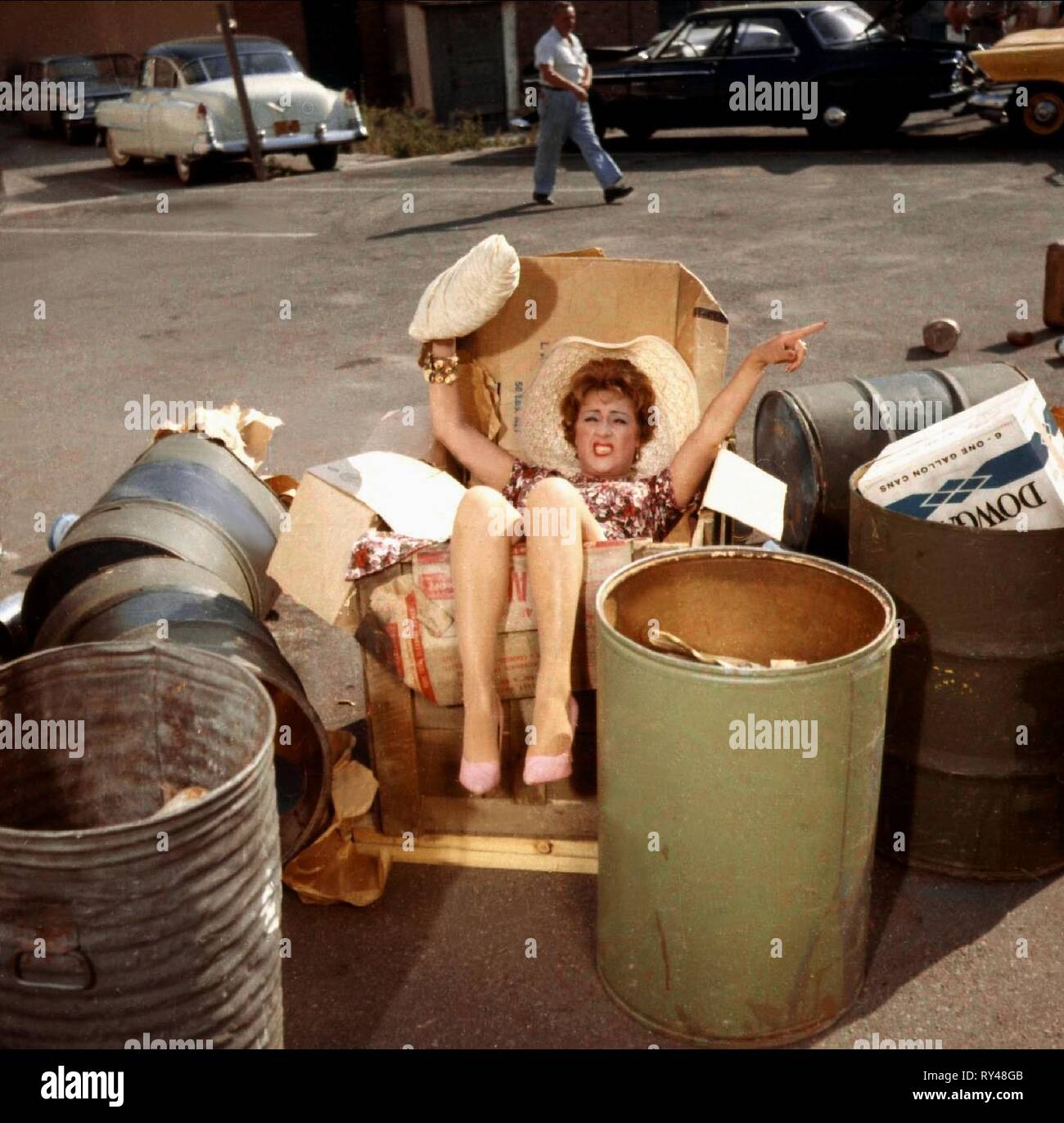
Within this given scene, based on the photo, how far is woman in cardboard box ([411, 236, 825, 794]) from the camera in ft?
10.5

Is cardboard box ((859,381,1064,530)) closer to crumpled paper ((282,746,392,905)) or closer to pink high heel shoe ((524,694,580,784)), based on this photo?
pink high heel shoe ((524,694,580,784))

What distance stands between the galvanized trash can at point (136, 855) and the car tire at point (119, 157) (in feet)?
53.1

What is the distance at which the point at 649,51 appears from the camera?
16281 millimetres

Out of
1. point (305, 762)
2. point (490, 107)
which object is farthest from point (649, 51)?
point (305, 762)

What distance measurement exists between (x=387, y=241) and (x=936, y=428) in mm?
8996

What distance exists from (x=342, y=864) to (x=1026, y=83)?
13.9 m

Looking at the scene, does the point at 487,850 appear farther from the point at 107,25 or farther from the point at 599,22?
the point at 599,22

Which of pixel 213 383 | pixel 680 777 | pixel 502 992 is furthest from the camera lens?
pixel 213 383

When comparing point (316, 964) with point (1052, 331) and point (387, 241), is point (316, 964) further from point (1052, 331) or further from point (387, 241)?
point (387, 241)

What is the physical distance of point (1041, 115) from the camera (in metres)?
14.5
